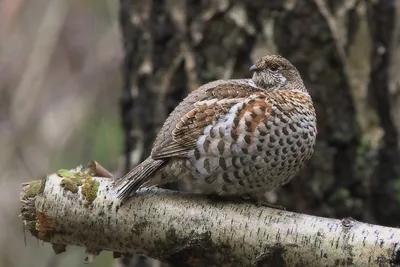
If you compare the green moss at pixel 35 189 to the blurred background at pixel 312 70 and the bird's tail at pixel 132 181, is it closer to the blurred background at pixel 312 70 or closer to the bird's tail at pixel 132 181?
the bird's tail at pixel 132 181

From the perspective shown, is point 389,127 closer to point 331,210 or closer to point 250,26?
point 331,210

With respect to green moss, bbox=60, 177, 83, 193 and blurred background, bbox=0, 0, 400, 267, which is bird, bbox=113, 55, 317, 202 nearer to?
green moss, bbox=60, 177, 83, 193

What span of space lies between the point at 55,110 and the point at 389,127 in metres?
3.12

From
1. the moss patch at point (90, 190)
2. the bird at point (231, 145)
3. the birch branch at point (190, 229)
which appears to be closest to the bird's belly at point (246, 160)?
the bird at point (231, 145)

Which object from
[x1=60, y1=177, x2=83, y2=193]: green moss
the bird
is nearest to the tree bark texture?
the bird

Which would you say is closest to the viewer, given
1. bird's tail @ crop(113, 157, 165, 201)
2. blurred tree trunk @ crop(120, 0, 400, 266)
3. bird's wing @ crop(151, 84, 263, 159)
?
bird's tail @ crop(113, 157, 165, 201)

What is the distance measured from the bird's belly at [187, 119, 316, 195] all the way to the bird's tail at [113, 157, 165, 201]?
21 cm

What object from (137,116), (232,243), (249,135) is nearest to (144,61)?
(137,116)

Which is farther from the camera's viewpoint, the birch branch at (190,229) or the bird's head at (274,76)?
the bird's head at (274,76)

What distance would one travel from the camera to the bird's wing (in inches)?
142

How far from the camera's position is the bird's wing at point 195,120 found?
3617mm

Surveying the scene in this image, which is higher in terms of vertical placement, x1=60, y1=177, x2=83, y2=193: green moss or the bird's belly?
the bird's belly

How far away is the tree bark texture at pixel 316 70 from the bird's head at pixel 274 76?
1.00 m

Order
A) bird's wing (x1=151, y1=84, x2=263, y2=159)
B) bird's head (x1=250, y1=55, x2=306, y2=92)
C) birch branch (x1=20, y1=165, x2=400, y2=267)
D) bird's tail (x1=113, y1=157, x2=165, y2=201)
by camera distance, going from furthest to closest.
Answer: bird's head (x1=250, y1=55, x2=306, y2=92), bird's wing (x1=151, y1=84, x2=263, y2=159), bird's tail (x1=113, y1=157, x2=165, y2=201), birch branch (x1=20, y1=165, x2=400, y2=267)
